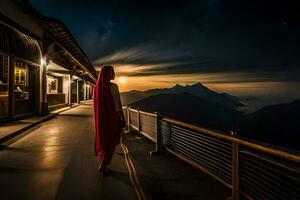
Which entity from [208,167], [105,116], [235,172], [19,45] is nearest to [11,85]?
[19,45]

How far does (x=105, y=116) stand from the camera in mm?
5621

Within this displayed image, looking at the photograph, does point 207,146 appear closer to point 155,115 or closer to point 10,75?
point 155,115

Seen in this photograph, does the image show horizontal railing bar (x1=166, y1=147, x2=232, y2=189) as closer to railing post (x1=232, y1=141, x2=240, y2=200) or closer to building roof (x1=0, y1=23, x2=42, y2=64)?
railing post (x1=232, y1=141, x2=240, y2=200)

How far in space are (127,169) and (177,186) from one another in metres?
1.48

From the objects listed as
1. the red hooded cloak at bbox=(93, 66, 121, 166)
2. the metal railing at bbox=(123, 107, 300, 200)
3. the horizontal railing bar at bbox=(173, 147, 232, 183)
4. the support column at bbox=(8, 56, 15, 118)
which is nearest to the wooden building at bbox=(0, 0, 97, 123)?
the support column at bbox=(8, 56, 15, 118)

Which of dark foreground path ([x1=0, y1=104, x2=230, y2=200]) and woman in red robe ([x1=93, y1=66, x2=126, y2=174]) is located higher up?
woman in red robe ([x1=93, y1=66, x2=126, y2=174])

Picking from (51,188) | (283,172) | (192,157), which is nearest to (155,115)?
(192,157)

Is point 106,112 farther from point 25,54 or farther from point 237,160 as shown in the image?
point 25,54

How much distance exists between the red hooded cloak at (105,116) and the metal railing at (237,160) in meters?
1.77

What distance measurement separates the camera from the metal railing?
12.0 ft

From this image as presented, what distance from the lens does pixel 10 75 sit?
44.0 ft

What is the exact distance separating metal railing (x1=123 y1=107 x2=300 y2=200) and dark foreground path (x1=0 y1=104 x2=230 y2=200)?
0.94ft

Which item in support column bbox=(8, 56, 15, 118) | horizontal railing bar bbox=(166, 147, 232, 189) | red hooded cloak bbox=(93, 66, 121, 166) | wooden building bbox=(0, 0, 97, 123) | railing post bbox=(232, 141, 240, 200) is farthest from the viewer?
support column bbox=(8, 56, 15, 118)

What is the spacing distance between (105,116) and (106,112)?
81 millimetres
